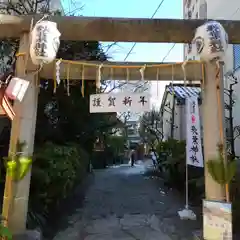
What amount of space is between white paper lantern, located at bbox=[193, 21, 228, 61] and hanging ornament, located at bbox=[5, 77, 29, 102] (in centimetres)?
320

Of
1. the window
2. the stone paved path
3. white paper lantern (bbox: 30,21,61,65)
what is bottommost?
the stone paved path

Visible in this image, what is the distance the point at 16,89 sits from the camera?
5793 millimetres

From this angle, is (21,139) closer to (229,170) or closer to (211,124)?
(211,124)

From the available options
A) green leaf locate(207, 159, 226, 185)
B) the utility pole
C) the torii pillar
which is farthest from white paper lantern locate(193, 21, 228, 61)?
the torii pillar

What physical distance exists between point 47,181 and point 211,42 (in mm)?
4672

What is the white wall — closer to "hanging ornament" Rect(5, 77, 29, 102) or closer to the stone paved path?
the stone paved path

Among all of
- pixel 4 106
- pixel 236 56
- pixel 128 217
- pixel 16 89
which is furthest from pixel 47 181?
pixel 236 56

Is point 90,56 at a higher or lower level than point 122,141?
higher

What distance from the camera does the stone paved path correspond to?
798 centimetres

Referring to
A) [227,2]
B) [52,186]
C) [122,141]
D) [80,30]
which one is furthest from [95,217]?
[122,141]

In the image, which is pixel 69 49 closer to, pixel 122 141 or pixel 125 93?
pixel 125 93

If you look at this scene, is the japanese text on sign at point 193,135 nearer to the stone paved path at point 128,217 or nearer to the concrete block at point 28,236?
the stone paved path at point 128,217

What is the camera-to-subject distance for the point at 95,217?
954 centimetres

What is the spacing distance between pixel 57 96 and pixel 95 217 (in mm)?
4129
